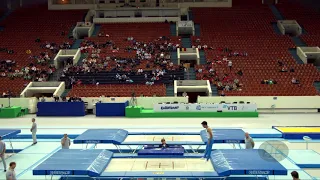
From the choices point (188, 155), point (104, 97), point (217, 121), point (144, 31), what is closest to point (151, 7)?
point (144, 31)

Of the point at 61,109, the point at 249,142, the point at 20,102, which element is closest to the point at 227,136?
the point at 249,142

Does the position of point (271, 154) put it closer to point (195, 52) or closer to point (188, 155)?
point (188, 155)

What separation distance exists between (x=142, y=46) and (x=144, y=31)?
13.8ft

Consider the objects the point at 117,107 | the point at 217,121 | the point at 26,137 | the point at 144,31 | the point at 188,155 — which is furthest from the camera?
the point at 144,31

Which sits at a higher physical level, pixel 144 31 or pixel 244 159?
pixel 144 31

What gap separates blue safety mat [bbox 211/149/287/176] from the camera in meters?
10.2

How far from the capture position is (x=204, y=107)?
27844mm

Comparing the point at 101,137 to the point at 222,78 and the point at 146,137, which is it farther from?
the point at 222,78

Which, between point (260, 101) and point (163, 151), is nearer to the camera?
point (163, 151)

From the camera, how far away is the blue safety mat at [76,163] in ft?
33.9

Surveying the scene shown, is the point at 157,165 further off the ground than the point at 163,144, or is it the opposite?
the point at 163,144

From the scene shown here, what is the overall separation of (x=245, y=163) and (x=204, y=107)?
55.8 ft

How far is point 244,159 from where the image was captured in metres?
11.4

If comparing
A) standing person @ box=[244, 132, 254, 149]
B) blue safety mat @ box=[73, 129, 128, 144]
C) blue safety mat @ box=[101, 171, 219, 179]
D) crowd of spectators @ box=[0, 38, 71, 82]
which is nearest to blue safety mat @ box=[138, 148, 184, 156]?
blue safety mat @ box=[73, 129, 128, 144]
